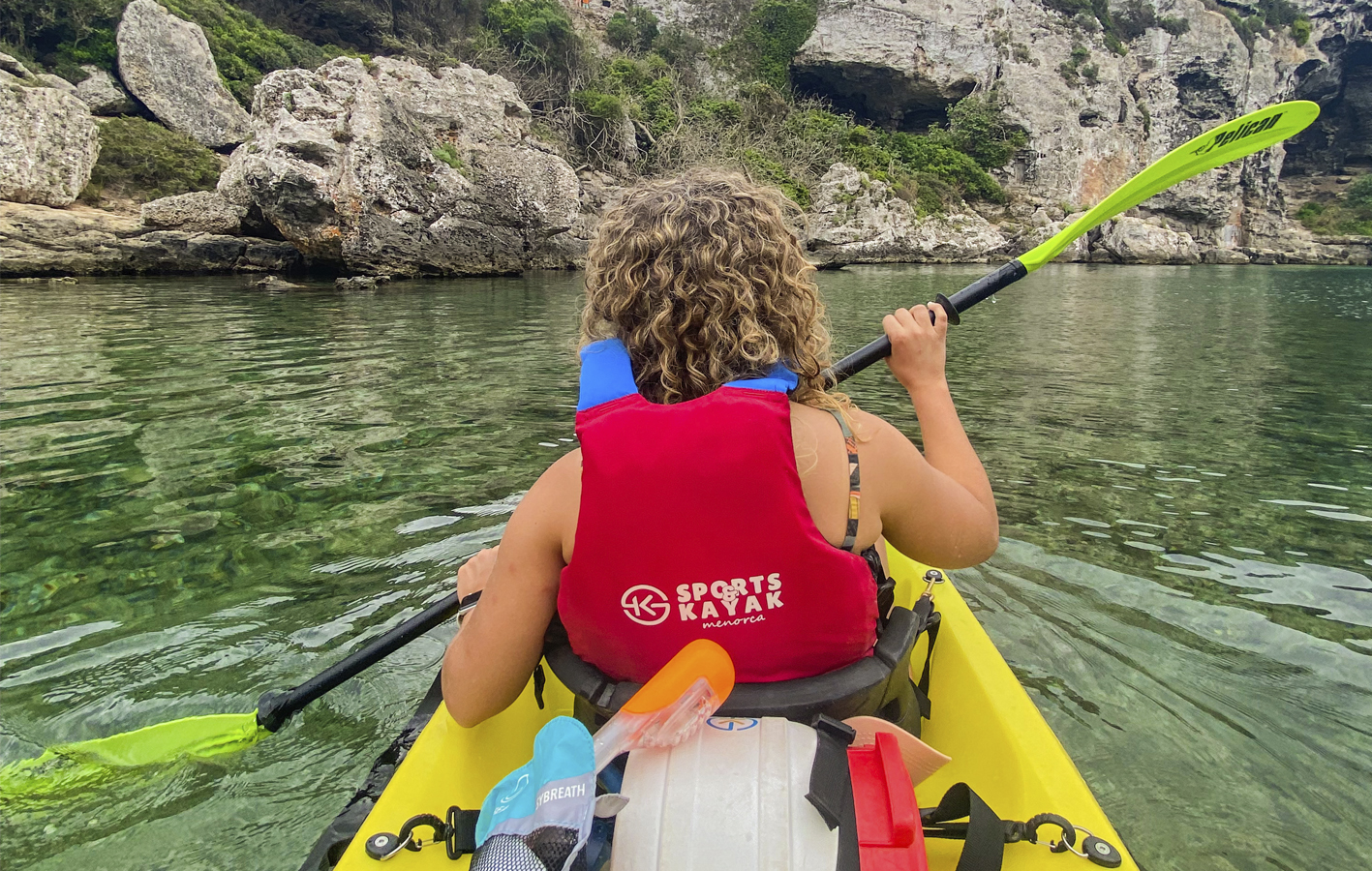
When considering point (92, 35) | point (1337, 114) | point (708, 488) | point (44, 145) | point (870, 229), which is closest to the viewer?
point (708, 488)

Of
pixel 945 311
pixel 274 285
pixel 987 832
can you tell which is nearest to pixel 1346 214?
pixel 274 285

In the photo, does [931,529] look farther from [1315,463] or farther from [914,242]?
[914,242]

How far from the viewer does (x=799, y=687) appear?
1261 mm

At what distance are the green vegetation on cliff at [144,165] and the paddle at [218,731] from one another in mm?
21607

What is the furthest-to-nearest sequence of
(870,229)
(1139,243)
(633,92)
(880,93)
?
(880,93)
(1139,243)
(633,92)
(870,229)

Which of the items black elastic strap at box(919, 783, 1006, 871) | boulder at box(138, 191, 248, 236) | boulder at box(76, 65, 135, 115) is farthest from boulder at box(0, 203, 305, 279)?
black elastic strap at box(919, 783, 1006, 871)

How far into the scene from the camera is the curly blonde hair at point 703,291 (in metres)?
1.30

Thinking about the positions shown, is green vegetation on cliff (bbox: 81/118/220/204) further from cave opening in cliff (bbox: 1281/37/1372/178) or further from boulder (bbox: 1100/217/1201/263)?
cave opening in cliff (bbox: 1281/37/1372/178)

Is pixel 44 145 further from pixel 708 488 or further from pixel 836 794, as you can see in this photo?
pixel 836 794

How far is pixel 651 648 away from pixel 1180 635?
8.65 ft

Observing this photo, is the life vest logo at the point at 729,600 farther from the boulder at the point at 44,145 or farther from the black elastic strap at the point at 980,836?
the boulder at the point at 44,145

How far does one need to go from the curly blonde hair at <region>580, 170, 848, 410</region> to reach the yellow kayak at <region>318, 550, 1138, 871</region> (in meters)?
0.90

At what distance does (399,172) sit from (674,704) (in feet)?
63.5

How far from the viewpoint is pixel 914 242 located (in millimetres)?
33594
